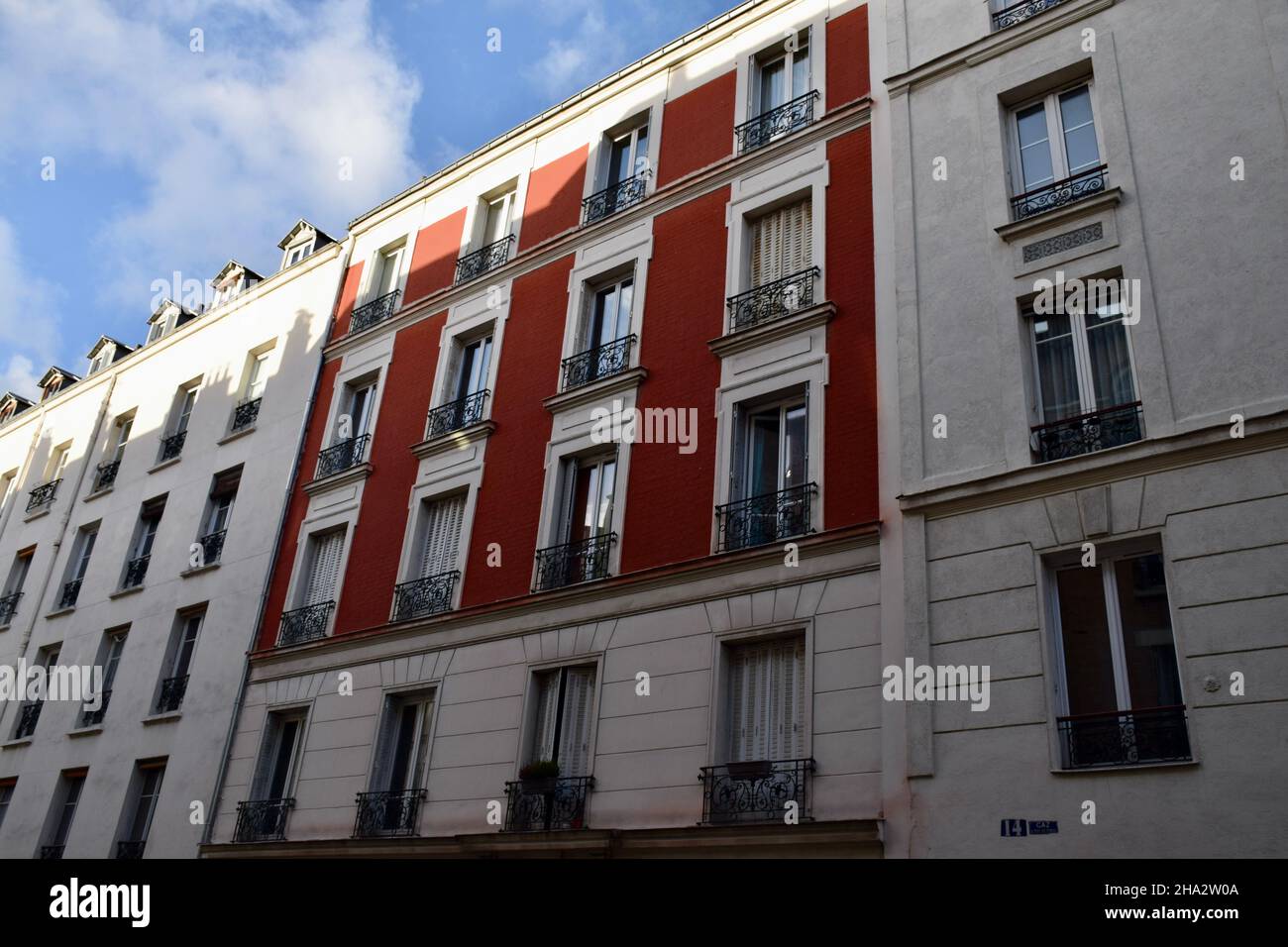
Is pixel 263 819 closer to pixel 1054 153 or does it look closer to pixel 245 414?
pixel 245 414

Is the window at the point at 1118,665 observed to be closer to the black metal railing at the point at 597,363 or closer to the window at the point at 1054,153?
the window at the point at 1054,153

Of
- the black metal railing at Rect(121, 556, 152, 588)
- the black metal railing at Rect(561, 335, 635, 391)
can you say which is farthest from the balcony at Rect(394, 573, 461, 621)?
the black metal railing at Rect(121, 556, 152, 588)

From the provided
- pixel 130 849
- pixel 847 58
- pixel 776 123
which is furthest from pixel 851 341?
pixel 130 849

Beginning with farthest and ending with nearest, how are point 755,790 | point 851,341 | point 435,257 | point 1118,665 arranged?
point 435,257, point 851,341, point 755,790, point 1118,665

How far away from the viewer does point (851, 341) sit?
1441cm

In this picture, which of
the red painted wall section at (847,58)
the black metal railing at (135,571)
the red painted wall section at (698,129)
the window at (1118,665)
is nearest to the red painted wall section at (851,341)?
the red painted wall section at (847,58)

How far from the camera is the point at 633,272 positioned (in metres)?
18.2

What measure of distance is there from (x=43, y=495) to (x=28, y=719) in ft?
23.4

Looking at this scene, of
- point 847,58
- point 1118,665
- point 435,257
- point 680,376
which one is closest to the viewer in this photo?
point 1118,665

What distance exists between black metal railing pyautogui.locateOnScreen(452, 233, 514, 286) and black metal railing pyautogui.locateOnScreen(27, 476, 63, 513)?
13968 mm

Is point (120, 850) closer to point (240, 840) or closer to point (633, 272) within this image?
point (240, 840)

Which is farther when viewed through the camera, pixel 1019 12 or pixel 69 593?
pixel 69 593

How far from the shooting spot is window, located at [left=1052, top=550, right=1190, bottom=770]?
34.0ft
